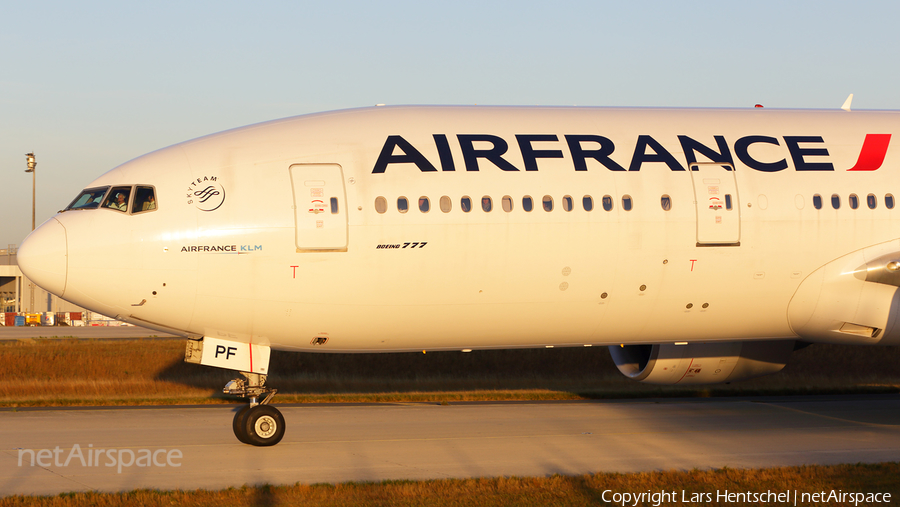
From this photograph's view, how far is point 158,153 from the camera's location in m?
13.2

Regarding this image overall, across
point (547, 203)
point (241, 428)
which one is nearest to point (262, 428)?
point (241, 428)

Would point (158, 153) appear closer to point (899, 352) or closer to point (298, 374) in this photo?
point (298, 374)

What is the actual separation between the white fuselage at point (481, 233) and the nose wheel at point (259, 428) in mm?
1315

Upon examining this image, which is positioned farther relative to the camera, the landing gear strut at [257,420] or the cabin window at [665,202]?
the cabin window at [665,202]

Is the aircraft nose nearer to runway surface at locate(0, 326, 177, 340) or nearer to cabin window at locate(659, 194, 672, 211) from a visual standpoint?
cabin window at locate(659, 194, 672, 211)

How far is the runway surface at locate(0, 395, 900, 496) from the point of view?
1223cm

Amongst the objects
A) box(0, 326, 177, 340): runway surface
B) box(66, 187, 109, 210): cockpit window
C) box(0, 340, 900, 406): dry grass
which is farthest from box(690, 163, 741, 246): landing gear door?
box(0, 326, 177, 340): runway surface

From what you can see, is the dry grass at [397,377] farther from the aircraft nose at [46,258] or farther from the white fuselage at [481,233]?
the aircraft nose at [46,258]

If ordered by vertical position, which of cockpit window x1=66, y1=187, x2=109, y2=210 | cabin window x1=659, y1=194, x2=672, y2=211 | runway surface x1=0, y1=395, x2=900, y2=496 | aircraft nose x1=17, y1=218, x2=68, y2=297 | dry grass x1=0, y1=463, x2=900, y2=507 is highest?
cabin window x1=659, y1=194, x2=672, y2=211

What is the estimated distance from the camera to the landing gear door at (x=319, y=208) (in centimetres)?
1252

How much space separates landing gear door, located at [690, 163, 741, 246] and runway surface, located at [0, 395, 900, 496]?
139 inches

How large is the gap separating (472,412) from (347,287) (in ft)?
22.3

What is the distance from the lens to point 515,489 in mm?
10898

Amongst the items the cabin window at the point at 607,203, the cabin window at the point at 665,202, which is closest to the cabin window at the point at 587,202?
the cabin window at the point at 607,203
